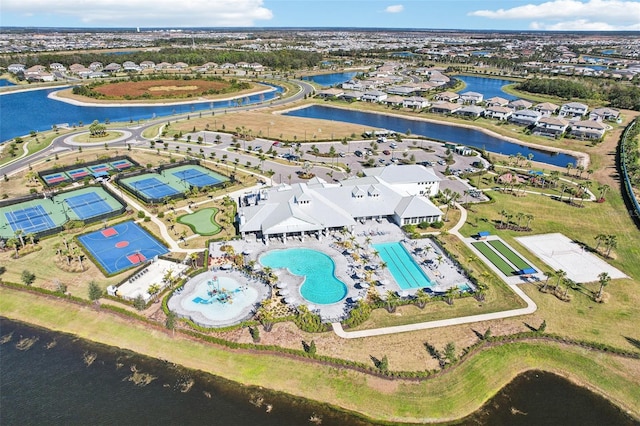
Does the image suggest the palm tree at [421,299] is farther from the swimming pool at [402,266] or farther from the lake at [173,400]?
the lake at [173,400]

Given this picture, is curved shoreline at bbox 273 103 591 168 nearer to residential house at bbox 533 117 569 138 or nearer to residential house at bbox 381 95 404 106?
residential house at bbox 533 117 569 138

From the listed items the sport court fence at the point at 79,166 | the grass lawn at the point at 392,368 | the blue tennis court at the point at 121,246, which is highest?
the sport court fence at the point at 79,166

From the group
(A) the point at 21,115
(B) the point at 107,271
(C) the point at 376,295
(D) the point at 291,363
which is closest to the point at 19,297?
Answer: (B) the point at 107,271

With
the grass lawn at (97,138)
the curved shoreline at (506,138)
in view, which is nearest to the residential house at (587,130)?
the curved shoreline at (506,138)

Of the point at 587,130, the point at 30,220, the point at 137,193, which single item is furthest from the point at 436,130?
the point at 30,220

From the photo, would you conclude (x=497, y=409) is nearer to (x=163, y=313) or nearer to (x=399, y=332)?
(x=399, y=332)

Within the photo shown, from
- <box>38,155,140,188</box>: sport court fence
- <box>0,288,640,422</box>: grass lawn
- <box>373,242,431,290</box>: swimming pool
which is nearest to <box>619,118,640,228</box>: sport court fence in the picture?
<box>0,288,640,422</box>: grass lawn

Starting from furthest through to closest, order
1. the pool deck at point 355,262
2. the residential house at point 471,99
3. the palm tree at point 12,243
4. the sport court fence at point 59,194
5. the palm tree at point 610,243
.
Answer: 1. the residential house at point 471,99
2. the sport court fence at point 59,194
3. the palm tree at point 610,243
4. the palm tree at point 12,243
5. the pool deck at point 355,262
